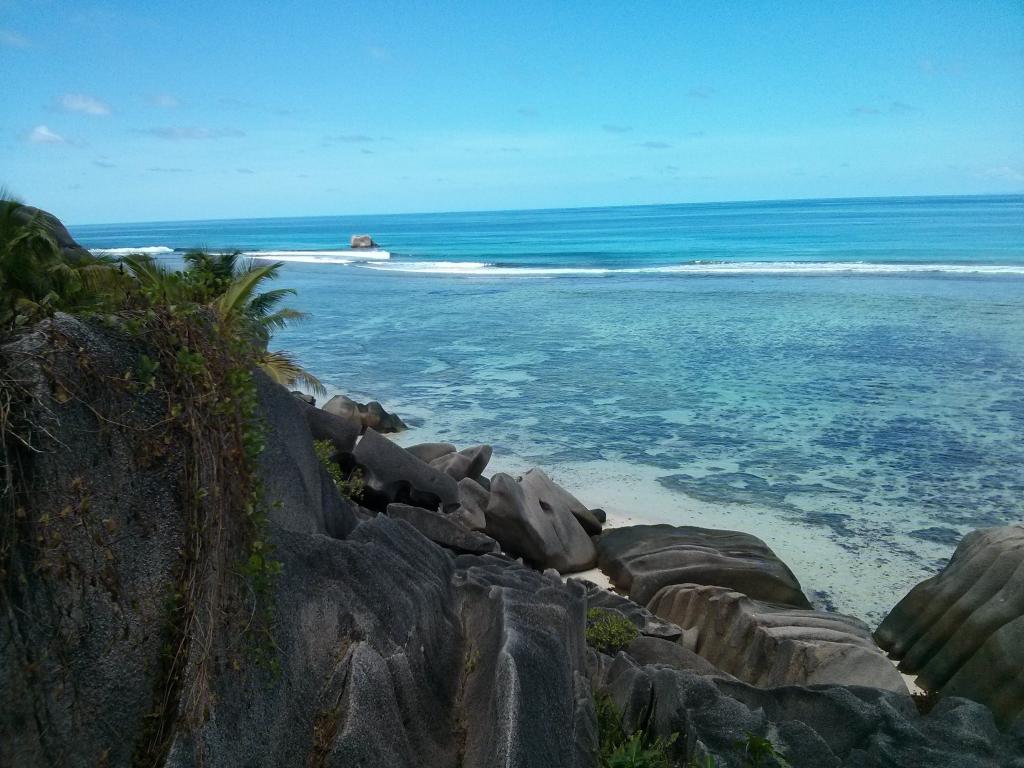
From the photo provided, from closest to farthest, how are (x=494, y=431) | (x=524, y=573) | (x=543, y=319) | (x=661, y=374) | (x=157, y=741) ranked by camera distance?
1. (x=157, y=741)
2. (x=524, y=573)
3. (x=494, y=431)
4. (x=661, y=374)
5. (x=543, y=319)

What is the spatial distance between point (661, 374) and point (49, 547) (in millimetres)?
24663

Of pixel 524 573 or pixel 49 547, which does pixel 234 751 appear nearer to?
pixel 49 547

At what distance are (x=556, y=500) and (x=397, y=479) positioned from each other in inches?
101

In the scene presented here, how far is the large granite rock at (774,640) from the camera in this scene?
917 centimetres

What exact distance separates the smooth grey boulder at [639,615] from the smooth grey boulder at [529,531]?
171 cm

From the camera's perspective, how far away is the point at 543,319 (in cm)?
4094

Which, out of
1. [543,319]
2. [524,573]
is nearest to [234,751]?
[524,573]

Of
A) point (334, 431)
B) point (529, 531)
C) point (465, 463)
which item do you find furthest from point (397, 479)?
point (529, 531)

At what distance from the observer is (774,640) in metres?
9.63

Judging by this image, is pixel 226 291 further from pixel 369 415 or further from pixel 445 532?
pixel 369 415

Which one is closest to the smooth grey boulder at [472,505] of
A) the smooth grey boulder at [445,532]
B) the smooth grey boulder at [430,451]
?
the smooth grey boulder at [445,532]

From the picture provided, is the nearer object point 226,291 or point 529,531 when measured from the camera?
point 529,531

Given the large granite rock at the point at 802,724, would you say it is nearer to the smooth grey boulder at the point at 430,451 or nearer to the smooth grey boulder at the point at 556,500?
the smooth grey boulder at the point at 556,500

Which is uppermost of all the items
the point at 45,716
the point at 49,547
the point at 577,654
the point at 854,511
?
the point at 49,547
